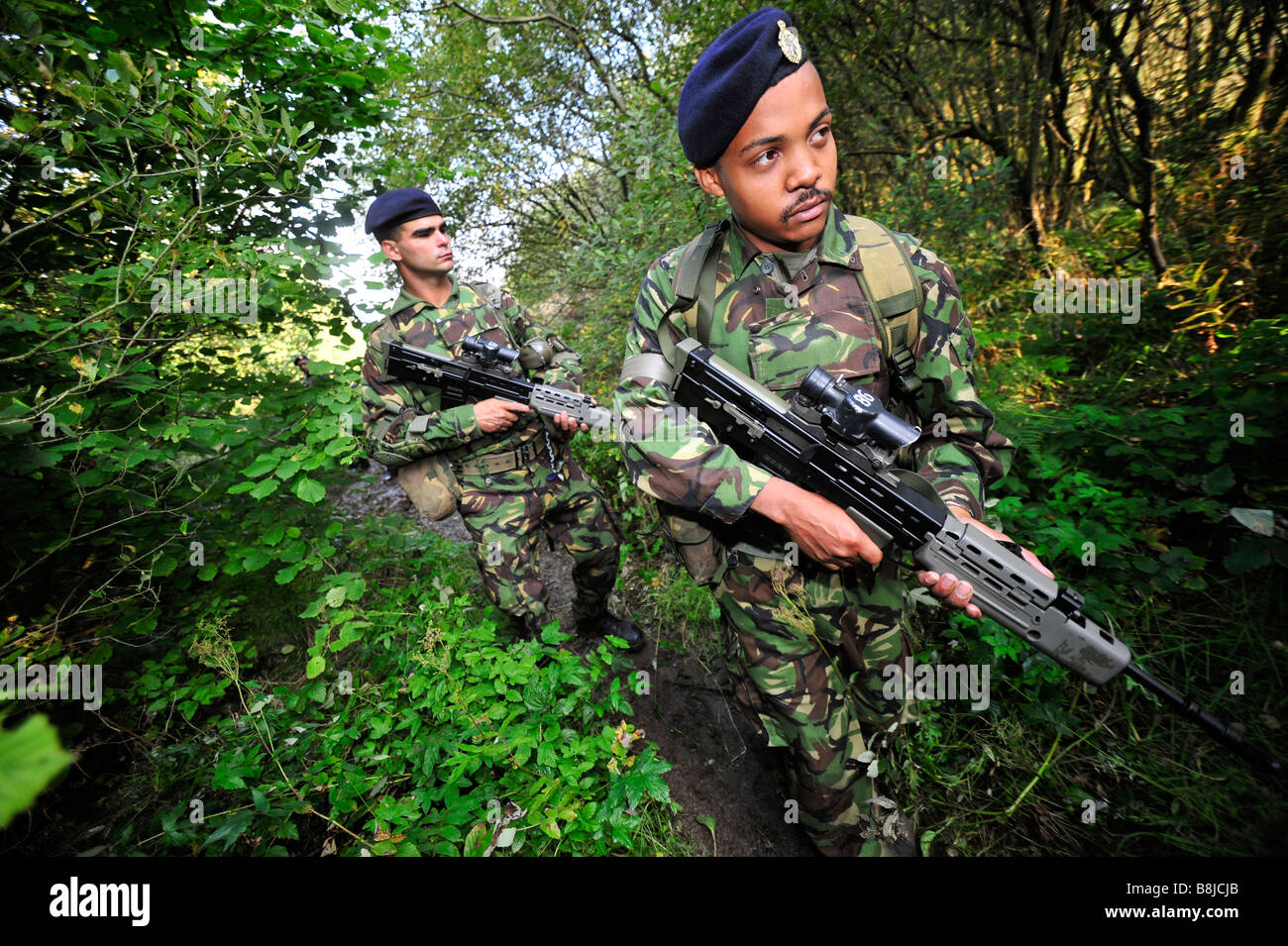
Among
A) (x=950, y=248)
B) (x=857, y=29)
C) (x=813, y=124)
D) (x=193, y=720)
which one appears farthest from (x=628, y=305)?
(x=193, y=720)

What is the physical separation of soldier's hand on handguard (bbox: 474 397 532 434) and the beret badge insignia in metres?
2.15

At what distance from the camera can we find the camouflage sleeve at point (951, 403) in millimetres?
1748

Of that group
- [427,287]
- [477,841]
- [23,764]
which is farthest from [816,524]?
[427,287]

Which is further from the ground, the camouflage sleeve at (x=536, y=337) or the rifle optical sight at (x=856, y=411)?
the camouflage sleeve at (x=536, y=337)

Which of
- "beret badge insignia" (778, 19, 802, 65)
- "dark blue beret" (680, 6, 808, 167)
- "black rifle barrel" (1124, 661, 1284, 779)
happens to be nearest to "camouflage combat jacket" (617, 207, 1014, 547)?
"dark blue beret" (680, 6, 808, 167)

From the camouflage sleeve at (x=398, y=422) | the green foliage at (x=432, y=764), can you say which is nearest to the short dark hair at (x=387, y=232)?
the camouflage sleeve at (x=398, y=422)

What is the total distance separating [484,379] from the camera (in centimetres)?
316

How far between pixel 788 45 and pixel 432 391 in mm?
2628

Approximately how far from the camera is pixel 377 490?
7.11 metres

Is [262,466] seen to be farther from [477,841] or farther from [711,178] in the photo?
[711,178]

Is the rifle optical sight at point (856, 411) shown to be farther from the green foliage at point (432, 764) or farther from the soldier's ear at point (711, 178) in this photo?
the green foliage at point (432, 764)

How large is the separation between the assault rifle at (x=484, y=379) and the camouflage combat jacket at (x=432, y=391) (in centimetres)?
11
